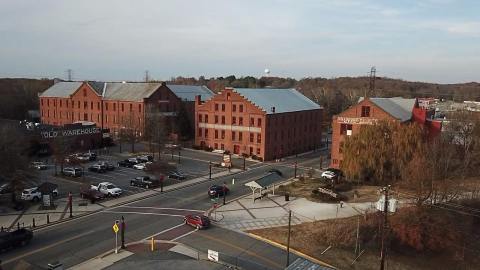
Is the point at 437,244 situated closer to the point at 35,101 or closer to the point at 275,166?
the point at 275,166

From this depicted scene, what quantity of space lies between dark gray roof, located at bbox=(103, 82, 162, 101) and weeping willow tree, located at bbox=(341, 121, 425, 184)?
4754 cm

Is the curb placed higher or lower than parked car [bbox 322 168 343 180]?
lower

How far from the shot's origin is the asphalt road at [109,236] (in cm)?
3142

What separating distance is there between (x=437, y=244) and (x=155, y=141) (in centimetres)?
4454

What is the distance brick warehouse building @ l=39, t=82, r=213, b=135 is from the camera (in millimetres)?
87938

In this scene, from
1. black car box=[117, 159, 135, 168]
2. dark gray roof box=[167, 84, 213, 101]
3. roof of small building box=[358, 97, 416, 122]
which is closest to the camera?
roof of small building box=[358, 97, 416, 122]

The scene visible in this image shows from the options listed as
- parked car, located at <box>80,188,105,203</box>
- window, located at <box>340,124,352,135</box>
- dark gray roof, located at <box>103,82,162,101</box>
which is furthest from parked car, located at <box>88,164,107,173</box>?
window, located at <box>340,124,352,135</box>

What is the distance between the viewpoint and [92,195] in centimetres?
4625

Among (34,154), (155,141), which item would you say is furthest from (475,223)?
(34,154)

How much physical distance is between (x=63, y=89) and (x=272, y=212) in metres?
77.8

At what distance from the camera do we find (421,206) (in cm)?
4172

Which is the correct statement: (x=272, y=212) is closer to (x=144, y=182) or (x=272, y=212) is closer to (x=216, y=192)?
(x=216, y=192)

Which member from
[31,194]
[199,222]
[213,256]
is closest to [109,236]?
[199,222]

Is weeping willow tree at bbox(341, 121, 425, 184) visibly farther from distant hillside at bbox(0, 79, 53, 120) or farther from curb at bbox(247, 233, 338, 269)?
distant hillside at bbox(0, 79, 53, 120)
